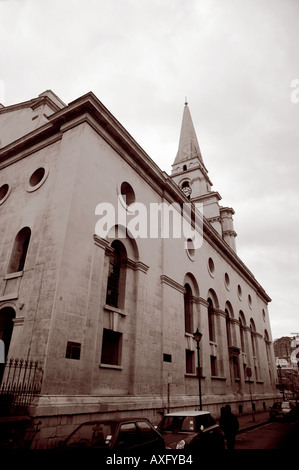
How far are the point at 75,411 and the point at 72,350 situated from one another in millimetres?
1917

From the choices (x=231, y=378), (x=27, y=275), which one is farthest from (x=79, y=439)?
(x=231, y=378)

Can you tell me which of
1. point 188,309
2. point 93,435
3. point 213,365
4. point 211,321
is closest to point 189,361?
point 188,309

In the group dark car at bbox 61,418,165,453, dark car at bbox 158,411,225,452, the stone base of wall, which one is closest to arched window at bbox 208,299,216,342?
the stone base of wall

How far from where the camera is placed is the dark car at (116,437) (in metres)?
5.83

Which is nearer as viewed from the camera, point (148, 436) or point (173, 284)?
point (148, 436)

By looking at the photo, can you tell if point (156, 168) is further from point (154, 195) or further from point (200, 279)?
point (200, 279)

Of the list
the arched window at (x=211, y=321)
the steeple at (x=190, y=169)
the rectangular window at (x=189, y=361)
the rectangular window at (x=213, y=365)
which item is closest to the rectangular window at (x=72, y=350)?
the rectangular window at (x=189, y=361)

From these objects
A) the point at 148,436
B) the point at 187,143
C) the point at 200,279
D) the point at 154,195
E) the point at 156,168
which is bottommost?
the point at 148,436

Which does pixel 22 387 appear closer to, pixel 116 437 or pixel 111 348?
pixel 111 348

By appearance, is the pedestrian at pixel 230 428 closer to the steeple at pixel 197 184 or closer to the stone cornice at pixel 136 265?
the stone cornice at pixel 136 265

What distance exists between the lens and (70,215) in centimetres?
1230

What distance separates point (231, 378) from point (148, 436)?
71.7ft

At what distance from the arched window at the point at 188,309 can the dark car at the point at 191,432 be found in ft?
38.2

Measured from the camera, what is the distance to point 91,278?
1241 centimetres
